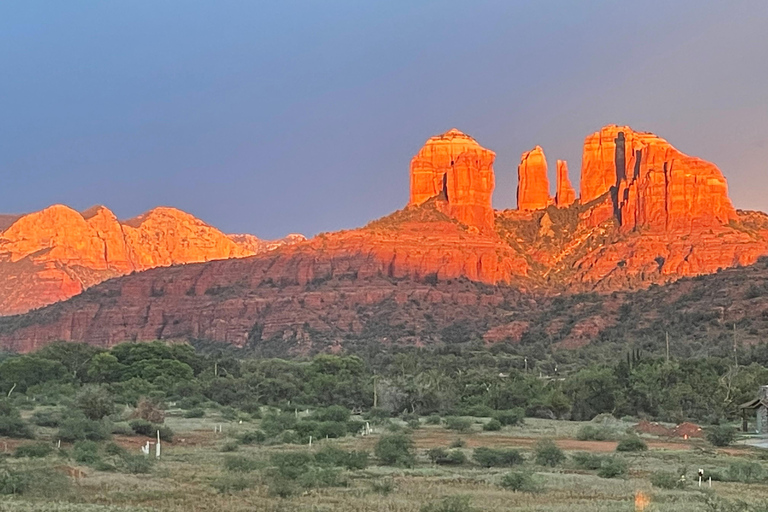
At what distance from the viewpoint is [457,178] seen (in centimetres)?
17438

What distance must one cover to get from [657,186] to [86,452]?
134m

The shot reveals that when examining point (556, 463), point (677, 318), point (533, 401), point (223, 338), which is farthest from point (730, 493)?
point (223, 338)

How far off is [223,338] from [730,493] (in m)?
115

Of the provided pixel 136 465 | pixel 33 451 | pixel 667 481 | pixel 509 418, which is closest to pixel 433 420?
pixel 509 418

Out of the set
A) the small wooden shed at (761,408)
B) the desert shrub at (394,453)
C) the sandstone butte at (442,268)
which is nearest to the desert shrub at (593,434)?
the small wooden shed at (761,408)

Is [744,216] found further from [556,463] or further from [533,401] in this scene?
[556,463]

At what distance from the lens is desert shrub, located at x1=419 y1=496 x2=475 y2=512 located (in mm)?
23922

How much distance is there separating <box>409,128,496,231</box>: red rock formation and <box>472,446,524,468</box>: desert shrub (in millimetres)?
133888

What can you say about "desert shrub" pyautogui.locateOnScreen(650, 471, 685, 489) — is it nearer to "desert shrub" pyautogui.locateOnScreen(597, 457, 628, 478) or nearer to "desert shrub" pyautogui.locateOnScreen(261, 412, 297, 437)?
"desert shrub" pyautogui.locateOnScreen(597, 457, 628, 478)

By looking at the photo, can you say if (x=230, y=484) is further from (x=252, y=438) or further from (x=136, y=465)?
(x=252, y=438)

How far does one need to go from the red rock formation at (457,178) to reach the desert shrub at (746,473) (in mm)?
137280

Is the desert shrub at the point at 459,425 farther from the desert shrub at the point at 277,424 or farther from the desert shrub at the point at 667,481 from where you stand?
the desert shrub at the point at 667,481

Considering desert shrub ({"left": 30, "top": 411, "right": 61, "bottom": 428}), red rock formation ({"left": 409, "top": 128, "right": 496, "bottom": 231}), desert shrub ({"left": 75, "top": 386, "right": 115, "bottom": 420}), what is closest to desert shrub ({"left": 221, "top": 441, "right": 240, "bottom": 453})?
desert shrub ({"left": 30, "top": 411, "right": 61, "bottom": 428})

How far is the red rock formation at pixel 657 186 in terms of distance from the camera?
160 meters
